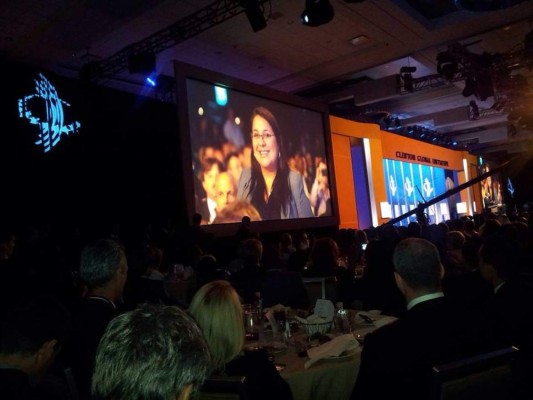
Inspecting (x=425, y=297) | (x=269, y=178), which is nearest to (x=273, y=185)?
(x=269, y=178)

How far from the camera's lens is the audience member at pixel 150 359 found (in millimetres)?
838

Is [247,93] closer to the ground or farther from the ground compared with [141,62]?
closer to the ground

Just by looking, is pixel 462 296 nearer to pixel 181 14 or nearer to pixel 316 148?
pixel 181 14

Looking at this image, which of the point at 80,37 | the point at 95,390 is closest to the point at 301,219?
the point at 80,37

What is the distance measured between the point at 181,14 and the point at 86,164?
3.19m

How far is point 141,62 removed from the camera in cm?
730

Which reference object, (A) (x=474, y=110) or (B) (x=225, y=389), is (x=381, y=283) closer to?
(B) (x=225, y=389)

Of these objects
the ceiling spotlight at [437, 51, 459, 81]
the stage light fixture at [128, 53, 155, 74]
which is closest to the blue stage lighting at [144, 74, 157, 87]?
the stage light fixture at [128, 53, 155, 74]

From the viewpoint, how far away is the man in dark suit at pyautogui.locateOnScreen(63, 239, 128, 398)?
2.18 m

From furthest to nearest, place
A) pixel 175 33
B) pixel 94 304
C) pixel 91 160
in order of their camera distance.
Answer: pixel 91 160, pixel 175 33, pixel 94 304

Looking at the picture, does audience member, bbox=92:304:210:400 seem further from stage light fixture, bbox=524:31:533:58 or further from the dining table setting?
stage light fixture, bbox=524:31:533:58

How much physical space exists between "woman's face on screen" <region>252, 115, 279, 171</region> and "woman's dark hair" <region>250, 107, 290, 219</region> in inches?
3.8

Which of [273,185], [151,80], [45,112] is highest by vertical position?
[151,80]

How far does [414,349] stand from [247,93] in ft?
25.4
